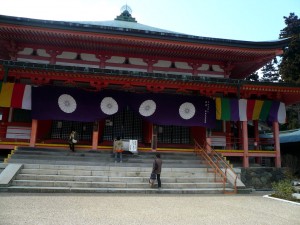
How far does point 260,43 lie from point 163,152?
9164 mm

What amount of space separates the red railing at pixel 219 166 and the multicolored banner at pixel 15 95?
10.1m

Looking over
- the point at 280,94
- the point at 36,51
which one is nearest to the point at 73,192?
the point at 36,51

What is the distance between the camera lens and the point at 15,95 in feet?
46.1

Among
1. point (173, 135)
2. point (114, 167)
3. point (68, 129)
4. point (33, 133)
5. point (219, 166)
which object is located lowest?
point (114, 167)

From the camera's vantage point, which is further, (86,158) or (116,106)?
(116,106)

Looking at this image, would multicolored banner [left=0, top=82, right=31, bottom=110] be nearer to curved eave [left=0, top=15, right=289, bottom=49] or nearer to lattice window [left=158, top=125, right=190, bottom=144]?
curved eave [left=0, top=15, right=289, bottom=49]

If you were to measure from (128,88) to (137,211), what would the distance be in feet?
32.3

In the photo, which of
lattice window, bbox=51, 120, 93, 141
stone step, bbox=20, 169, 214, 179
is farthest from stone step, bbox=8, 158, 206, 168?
lattice window, bbox=51, 120, 93, 141

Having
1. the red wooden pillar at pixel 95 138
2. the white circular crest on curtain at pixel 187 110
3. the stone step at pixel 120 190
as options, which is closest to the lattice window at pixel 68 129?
the red wooden pillar at pixel 95 138

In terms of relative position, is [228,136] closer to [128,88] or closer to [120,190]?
[128,88]

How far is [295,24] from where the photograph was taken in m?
32.7

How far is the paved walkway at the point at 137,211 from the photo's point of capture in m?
6.05

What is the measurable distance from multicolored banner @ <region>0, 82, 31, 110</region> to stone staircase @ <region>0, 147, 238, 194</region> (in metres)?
2.55

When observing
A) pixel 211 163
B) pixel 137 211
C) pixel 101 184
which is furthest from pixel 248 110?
pixel 137 211
